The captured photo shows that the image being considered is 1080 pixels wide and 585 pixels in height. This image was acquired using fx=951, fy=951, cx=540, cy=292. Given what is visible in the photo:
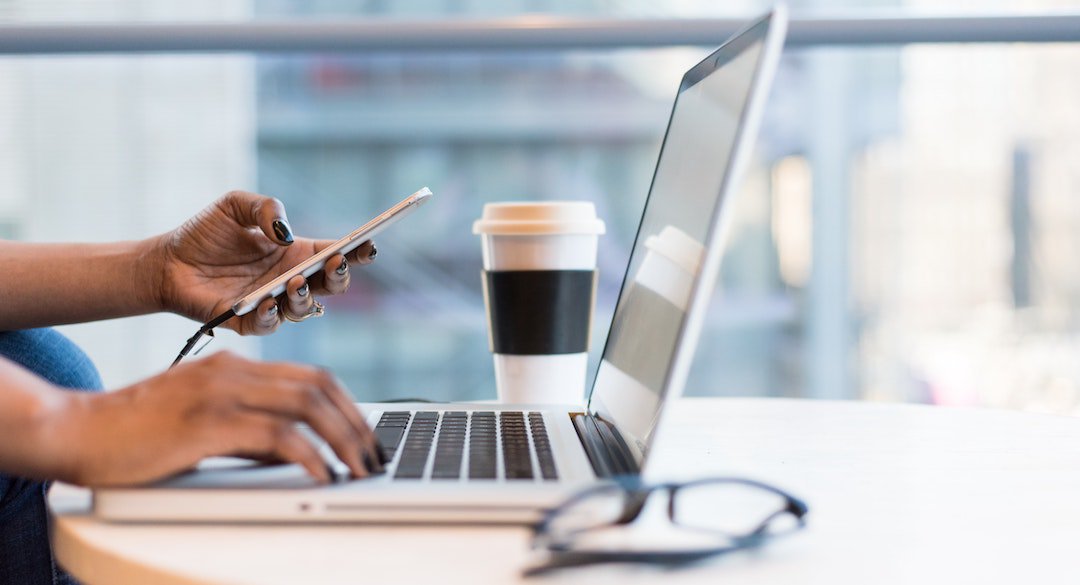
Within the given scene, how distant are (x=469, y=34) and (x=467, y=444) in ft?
1.94

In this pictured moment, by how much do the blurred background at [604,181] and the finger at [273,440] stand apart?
2.00m

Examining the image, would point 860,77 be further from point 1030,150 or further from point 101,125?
point 101,125

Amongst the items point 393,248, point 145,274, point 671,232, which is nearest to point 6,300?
point 145,274

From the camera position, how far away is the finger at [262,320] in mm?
782

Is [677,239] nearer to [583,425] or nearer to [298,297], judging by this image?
[583,425]

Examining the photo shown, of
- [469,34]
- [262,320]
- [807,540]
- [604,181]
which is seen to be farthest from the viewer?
[604,181]

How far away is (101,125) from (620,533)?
254 centimetres

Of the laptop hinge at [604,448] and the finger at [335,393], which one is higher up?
the finger at [335,393]

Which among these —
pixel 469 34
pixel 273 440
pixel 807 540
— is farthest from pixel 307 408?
pixel 469 34

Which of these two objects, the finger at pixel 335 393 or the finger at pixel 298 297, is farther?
the finger at pixel 298 297

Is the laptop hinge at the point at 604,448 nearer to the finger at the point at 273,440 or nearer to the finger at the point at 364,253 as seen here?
the finger at the point at 273,440

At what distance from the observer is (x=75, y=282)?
84cm

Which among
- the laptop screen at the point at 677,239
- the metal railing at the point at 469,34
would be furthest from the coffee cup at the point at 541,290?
the metal railing at the point at 469,34

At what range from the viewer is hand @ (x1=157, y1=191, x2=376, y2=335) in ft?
2.58
